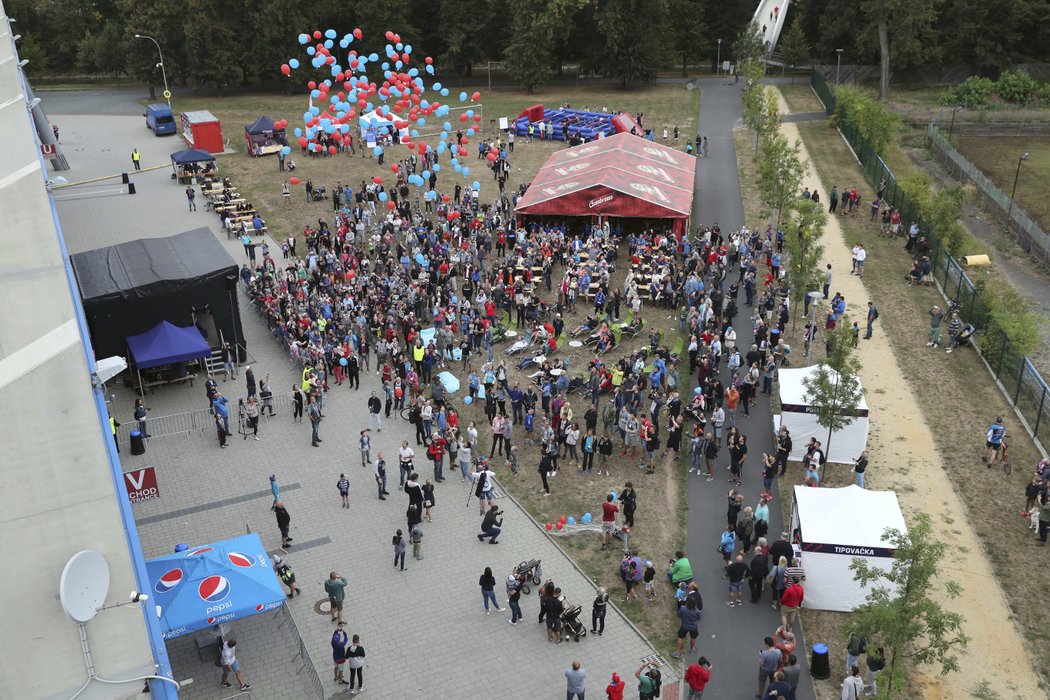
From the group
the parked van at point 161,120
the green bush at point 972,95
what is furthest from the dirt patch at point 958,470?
the parked van at point 161,120

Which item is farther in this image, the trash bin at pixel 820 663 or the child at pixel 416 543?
the child at pixel 416 543

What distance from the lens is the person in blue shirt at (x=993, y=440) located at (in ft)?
68.7

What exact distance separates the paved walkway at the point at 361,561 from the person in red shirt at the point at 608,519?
0.93 metres

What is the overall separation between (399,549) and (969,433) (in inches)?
548

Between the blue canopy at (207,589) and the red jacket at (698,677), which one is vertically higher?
the blue canopy at (207,589)

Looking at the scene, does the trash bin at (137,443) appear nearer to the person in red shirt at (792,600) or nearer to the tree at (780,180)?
the person in red shirt at (792,600)

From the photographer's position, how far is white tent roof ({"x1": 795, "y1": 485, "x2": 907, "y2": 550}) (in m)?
16.4

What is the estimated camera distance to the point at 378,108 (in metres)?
41.4

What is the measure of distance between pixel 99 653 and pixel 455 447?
37.5 ft

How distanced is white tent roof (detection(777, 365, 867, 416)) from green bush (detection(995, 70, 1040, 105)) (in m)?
48.4

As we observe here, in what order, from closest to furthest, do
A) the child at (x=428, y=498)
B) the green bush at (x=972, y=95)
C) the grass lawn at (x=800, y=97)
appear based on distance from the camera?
the child at (x=428, y=498) < the green bush at (x=972, y=95) < the grass lawn at (x=800, y=97)

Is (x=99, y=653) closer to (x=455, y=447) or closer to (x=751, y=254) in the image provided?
(x=455, y=447)

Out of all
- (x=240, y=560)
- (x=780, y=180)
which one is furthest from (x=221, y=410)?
(x=780, y=180)

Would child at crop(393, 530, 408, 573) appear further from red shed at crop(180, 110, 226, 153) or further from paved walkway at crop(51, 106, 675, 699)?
red shed at crop(180, 110, 226, 153)
